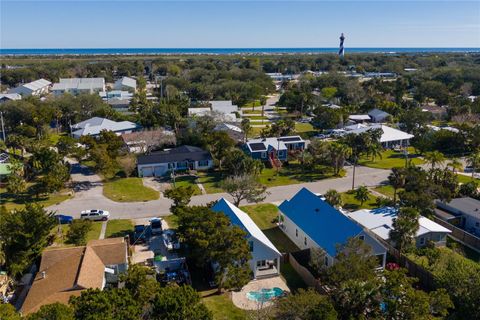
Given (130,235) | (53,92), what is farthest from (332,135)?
(53,92)

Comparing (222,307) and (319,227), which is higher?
(319,227)

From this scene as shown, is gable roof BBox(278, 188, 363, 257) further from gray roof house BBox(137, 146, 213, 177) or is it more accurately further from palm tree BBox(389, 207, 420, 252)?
gray roof house BBox(137, 146, 213, 177)

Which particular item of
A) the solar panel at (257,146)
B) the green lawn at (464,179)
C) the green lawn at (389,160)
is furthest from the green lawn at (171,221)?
the green lawn at (464,179)

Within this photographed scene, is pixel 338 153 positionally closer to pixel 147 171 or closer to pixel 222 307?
pixel 147 171

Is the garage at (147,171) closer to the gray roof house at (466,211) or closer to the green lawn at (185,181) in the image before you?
the green lawn at (185,181)

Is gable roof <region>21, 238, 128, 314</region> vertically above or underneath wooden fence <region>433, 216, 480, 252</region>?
above

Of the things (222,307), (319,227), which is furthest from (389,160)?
(222,307)

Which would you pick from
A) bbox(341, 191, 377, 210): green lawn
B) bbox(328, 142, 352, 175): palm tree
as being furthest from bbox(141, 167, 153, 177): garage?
bbox(341, 191, 377, 210): green lawn
